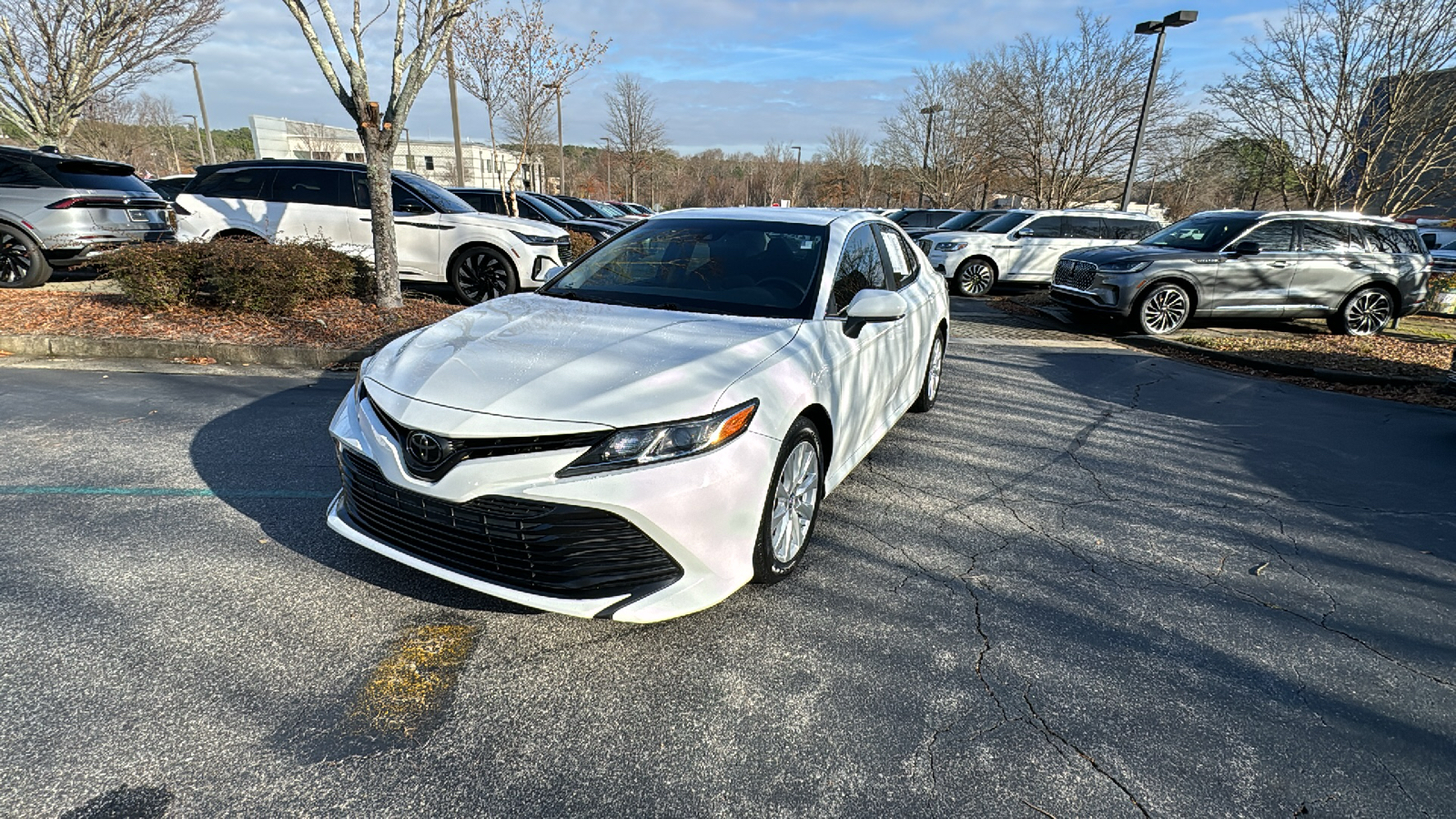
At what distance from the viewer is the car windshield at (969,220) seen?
16.1 meters

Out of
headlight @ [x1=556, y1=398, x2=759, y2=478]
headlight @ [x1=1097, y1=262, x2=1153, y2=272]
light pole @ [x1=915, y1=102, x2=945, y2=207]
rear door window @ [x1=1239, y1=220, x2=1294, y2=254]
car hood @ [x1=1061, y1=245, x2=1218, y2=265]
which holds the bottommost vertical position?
headlight @ [x1=556, y1=398, x2=759, y2=478]

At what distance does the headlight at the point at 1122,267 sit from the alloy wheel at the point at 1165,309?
436 millimetres

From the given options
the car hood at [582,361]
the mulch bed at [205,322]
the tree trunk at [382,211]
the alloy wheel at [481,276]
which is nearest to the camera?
the car hood at [582,361]

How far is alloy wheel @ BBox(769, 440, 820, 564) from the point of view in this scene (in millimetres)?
2982

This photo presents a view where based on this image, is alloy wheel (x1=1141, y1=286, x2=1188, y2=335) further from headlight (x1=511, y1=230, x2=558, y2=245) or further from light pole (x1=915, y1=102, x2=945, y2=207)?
light pole (x1=915, y1=102, x2=945, y2=207)

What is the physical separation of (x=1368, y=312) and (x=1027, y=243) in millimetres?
5224

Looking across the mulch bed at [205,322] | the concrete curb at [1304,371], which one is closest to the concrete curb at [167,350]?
the mulch bed at [205,322]

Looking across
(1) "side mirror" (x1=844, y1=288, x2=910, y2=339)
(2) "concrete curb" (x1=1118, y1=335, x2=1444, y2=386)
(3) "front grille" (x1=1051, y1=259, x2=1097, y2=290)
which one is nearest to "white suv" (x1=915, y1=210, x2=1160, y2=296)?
(3) "front grille" (x1=1051, y1=259, x2=1097, y2=290)

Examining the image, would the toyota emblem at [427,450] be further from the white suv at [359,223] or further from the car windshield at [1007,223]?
the car windshield at [1007,223]

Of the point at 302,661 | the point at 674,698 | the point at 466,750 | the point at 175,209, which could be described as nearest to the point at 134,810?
the point at 302,661

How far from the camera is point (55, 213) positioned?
8875mm

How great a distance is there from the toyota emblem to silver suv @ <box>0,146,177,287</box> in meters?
9.11

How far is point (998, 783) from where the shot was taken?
2135mm

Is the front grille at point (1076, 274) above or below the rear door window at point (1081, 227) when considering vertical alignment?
below
